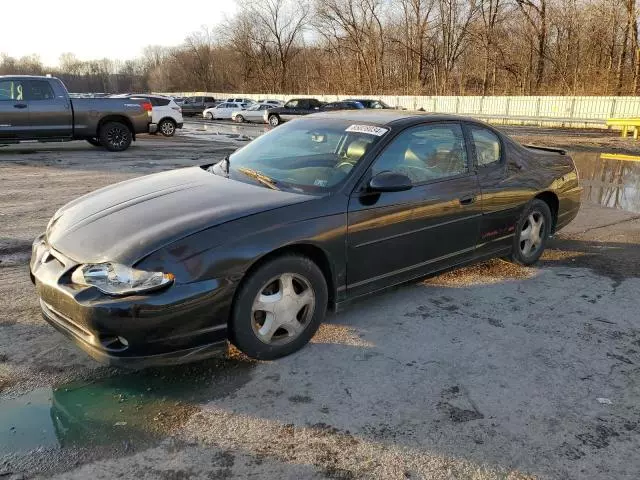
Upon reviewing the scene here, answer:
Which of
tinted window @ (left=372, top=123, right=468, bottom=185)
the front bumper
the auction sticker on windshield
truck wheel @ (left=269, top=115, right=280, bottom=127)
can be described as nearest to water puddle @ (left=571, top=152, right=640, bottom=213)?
tinted window @ (left=372, top=123, right=468, bottom=185)

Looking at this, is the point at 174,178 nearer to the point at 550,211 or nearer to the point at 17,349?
the point at 17,349

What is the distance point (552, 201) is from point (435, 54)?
49638mm

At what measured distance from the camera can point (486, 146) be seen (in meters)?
4.68

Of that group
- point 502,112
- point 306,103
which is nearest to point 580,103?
point 502,112

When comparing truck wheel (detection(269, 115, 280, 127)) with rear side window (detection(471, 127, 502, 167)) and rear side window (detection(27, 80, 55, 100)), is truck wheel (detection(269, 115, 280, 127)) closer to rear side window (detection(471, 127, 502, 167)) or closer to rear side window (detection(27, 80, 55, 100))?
rear side window (detection(27, 80, 55, 100))

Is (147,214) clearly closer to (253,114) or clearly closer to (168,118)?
(168,118)

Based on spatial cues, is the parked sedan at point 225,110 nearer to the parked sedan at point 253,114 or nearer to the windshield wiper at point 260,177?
the parked sedan at point 253,114

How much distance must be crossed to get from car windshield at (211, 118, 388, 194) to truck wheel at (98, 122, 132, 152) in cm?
1051

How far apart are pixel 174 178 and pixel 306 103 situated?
2683 cm

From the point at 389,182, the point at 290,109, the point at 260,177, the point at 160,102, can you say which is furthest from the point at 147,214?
the point at 290,109

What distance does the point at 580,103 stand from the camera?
2766cm

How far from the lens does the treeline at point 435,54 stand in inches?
1368

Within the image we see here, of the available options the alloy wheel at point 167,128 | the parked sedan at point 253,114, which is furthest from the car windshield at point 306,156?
the parked sedan at point 253,114

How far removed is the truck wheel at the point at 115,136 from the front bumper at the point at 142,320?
11731 millimetres
